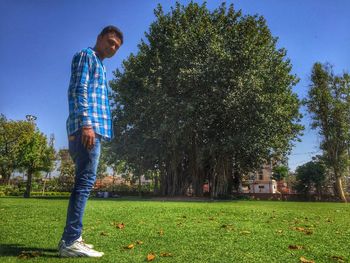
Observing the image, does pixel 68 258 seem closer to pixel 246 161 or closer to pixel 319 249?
pixel 319 249

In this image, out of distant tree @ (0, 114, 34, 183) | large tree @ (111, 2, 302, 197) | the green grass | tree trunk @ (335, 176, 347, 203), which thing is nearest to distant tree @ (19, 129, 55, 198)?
large tree @ (111, 2, 302, 197)

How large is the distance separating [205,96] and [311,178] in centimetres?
2372

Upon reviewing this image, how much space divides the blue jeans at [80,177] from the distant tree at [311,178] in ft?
139

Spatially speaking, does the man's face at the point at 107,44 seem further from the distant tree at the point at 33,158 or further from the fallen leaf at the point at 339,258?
the distant tree at the point at 33,158

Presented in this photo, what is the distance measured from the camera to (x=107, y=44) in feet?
13.2

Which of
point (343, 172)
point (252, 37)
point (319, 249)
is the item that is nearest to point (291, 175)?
point (343, 172)

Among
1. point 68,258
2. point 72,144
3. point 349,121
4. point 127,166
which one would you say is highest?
point 349,121

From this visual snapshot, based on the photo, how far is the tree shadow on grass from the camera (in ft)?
10.8

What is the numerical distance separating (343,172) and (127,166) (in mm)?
26068

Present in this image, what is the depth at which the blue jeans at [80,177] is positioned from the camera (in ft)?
11.7

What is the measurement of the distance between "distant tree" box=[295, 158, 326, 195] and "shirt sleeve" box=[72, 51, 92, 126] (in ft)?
139

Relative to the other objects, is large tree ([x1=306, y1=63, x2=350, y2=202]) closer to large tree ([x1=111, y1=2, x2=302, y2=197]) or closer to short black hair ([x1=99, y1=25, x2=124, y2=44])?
large tree ([x1=111, y1=2, x2=302, y2=197])

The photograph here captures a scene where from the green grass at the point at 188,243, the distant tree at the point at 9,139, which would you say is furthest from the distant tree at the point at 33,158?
the green grass at the point at 188,243

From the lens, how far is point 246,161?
31.5m
